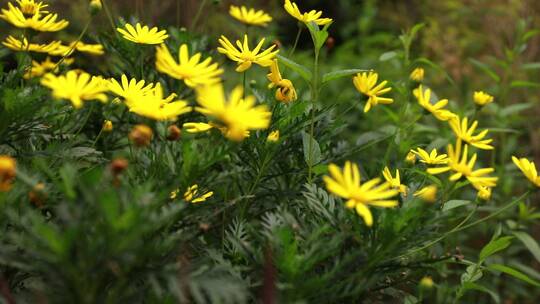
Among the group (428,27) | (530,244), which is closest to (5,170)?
(530,244)

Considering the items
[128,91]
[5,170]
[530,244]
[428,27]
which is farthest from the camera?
[428,27]

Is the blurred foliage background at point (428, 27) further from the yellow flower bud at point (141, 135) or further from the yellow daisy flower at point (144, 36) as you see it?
the yellow flower bud at point (141, 135)

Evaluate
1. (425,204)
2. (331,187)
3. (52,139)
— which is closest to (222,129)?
(331,187)

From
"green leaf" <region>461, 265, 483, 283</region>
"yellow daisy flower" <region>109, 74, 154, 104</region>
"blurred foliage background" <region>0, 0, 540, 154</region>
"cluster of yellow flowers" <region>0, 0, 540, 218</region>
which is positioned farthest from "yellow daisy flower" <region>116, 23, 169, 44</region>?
"blurred foliage background" <region>0, 0, 540, 154</region>

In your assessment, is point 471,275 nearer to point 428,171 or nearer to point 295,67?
point 428,171

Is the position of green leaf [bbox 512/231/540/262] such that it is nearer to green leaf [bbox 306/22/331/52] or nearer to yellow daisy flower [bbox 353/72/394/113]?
yellow daisy flower [bbox 353/72/394/113]

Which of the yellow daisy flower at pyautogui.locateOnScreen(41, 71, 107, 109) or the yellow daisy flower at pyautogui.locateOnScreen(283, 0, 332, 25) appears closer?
the yellow daisy flower at pyautogui.locateOnScreen(41, 71, 107, 109)

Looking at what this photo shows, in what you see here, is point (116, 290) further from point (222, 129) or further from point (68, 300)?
point (222, 129)

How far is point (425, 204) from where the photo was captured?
900 millimetres

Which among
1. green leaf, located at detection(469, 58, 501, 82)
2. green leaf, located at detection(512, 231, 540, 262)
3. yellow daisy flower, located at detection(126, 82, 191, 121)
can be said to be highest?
yellow daisy flower, located at detection(126, 82, 191, 121)

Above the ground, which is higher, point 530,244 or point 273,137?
point 273,137

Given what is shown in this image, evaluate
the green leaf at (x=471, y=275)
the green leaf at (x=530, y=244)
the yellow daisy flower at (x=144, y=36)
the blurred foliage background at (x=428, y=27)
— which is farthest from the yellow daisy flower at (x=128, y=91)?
the blurred foliage background at (x=428, y=27)

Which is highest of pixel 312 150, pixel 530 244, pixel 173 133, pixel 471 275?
pixel 173 133

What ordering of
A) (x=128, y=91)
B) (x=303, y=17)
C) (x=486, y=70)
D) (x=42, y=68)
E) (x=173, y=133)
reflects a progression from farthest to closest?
(x=486, y=70), (x=42, y=68), (x=303, y=17), (x=128, y=91), (x=173, y=133)
